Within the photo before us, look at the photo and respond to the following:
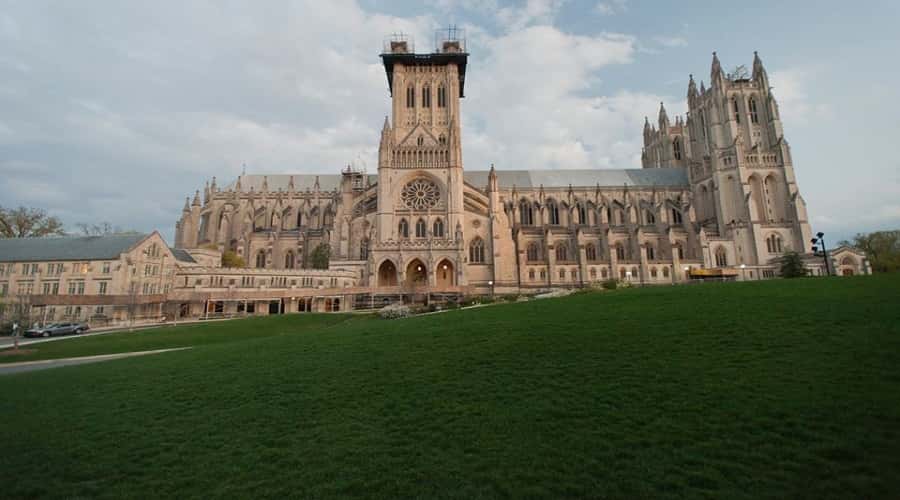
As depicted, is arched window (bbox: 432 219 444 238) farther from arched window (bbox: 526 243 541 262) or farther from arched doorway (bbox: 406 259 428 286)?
arched window (bbox: 526 243 541 262)

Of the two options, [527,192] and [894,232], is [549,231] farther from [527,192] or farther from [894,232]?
[894,232]

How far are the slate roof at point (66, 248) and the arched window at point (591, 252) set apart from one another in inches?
2112

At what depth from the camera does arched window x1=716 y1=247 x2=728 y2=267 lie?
181ft

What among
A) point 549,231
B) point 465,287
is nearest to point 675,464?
point 465,287

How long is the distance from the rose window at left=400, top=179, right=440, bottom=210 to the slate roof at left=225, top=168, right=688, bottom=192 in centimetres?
1575

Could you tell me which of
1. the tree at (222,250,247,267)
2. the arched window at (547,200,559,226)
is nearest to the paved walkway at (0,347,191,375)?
the tree at (222,250,247,267)

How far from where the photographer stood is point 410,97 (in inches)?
2361

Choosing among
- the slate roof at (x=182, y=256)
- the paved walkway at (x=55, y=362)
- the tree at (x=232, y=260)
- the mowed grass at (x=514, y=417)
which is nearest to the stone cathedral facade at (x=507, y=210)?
the tree at (x=232, y=260)

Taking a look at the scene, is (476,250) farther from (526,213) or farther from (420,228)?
(526,213)

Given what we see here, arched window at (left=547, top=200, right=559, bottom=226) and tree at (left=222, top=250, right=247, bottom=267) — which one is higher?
arched window at (left=547, top=200, right=559, bottom=226)

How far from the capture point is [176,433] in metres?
8.03

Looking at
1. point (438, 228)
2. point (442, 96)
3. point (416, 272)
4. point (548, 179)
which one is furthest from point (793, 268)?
point (442, 96)

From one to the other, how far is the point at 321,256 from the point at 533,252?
95.8 ft

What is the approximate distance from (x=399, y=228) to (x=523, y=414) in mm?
43713
